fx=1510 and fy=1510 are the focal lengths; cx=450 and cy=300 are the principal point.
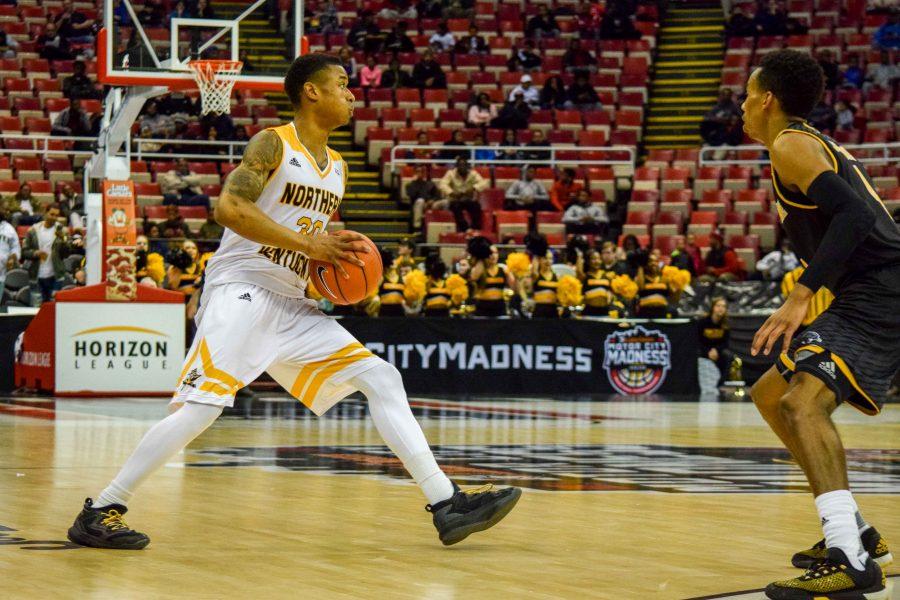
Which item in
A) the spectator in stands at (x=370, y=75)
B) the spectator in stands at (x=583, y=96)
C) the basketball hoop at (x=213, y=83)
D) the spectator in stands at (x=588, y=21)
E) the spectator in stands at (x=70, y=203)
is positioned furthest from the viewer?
the spectator in stands at (x=588, y=21)

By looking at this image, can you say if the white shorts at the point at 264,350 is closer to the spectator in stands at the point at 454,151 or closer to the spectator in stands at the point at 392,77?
the spectator in stands at the point at 454,151

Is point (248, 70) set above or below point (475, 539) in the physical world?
above

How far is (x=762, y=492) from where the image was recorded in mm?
8484

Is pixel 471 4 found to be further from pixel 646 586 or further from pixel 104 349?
pixel 646 586

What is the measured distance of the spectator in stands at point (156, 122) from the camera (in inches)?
1041

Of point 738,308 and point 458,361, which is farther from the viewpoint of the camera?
point 738,308

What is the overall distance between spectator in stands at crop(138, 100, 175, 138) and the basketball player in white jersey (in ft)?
66.5

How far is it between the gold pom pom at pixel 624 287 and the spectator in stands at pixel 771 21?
1257cm

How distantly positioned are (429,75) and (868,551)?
23.9 metres

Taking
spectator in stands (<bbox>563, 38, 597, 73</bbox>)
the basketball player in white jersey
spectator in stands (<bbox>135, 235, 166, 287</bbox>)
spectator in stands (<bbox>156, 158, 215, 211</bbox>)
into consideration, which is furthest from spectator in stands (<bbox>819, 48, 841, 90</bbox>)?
the basketball player in white jersey

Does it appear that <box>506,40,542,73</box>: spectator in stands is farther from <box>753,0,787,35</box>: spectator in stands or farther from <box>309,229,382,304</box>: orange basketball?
<box>309,229,382,304</box>: orange basketball

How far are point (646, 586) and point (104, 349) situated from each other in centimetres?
1298

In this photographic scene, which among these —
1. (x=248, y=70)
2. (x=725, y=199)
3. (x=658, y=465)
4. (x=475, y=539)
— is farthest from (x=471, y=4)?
(x=475, y=539)

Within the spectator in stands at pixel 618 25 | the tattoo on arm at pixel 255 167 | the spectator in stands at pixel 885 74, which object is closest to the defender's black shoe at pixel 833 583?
the tattoo on arm at pixel 255 167
